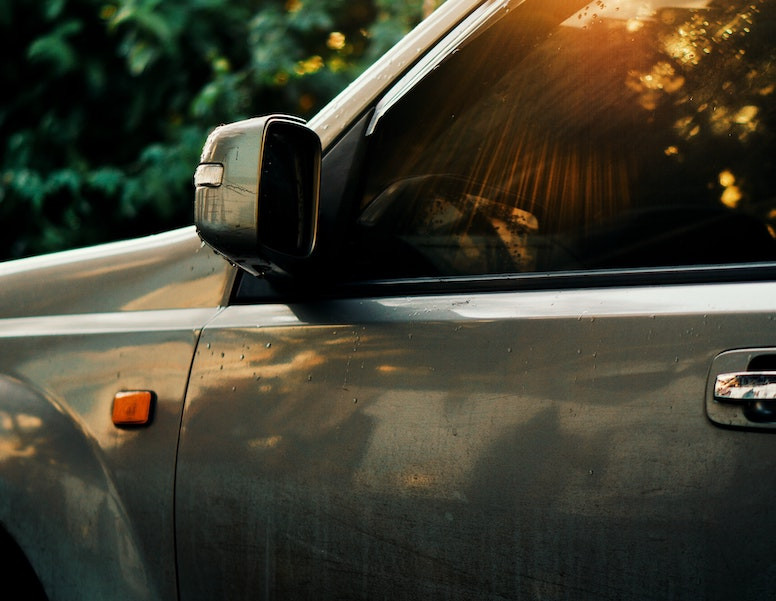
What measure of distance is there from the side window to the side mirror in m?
0.15

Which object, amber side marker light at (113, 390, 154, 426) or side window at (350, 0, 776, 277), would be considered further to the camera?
amber side marker light at (113, 390, 154, 426)

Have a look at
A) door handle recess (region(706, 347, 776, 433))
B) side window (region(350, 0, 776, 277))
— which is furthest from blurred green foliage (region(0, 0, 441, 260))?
door handle recess (region(706, 347, 776, 433))

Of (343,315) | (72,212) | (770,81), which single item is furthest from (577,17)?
(72,212)

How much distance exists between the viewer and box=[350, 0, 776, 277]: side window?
5.21ft

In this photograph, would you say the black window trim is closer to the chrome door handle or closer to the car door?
the car door

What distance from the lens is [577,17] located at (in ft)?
5.42

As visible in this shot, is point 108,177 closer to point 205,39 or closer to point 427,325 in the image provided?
point 205,39

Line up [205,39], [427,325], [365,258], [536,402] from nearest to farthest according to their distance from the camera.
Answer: [536,402], [427,325], [365,258], [205,39]

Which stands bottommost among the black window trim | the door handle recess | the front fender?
the front fender

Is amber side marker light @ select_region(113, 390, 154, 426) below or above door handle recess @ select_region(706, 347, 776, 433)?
below

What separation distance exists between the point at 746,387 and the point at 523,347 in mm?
327

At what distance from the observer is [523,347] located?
58.6 inches

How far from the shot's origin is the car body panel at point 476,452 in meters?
1.35

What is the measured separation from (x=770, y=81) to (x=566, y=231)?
0.42 meters
